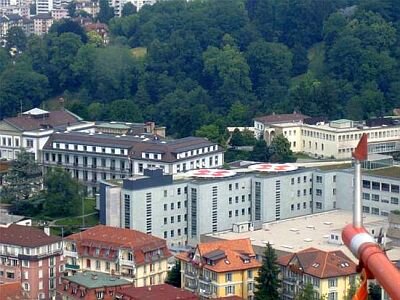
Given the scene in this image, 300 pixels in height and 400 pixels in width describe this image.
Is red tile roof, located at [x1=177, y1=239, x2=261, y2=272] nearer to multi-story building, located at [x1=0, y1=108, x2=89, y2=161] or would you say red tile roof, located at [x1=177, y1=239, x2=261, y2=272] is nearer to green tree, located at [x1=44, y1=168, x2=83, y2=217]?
green tree, located at [x1=44, y1=168, x2=83, y2=217]

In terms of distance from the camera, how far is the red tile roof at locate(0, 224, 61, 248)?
15.0 metres

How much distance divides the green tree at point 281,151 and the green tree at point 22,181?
4827 mm

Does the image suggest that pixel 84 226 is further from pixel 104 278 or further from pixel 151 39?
pixel 151 39

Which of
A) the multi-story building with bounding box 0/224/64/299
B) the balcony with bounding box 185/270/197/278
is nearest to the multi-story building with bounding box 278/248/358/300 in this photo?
the balcony with bounding box 185/270/197/278

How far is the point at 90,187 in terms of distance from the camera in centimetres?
2184

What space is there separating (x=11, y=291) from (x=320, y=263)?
12.4 ft

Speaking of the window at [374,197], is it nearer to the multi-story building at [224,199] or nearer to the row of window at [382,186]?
the multi-story building at [224,199]

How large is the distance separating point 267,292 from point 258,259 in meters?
1.35

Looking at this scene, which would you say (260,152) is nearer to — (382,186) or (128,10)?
(382,186)

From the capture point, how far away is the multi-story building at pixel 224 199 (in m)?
17.9

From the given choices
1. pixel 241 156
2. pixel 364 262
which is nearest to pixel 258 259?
pixel 241 156

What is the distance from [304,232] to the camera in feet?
53.7

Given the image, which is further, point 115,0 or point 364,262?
point 115,0

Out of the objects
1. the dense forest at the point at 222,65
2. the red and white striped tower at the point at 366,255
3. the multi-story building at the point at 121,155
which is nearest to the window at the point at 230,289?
the multi-story building at the point at 121,155
